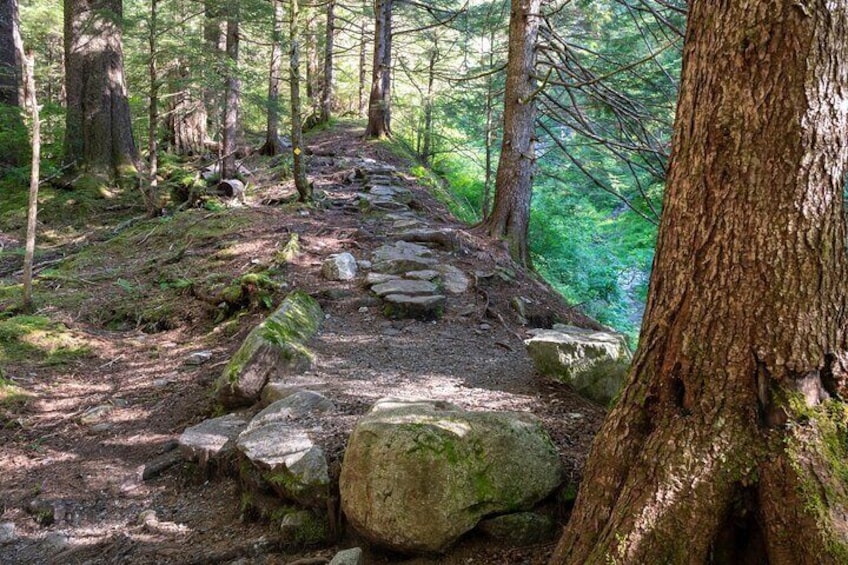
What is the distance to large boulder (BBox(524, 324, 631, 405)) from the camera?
13.1ft

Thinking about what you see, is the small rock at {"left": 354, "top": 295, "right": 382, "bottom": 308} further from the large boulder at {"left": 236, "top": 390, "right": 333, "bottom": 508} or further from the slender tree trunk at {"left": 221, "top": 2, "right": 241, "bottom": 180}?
the slender tree trunk at {"left": 221, "top": 2, "right": 241, "bottom": 180}

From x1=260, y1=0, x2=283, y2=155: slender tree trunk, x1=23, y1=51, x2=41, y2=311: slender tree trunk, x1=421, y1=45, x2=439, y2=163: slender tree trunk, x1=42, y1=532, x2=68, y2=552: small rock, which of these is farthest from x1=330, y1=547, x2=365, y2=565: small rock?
x1=421, y1=45, x2=439, y2=163: slender tree trunk

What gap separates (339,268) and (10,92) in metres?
11.4

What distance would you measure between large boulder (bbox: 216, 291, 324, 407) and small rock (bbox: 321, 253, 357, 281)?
144 centimetres

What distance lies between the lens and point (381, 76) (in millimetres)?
14148

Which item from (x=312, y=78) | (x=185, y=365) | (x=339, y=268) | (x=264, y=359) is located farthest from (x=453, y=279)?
(x=312, y=78)

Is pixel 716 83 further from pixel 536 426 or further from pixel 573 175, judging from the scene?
pixel 573 175

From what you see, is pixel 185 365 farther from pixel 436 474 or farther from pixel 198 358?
pixel 436 474

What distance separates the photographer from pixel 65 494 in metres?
3.75

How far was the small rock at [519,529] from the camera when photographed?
2680 mm

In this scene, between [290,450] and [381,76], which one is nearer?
[290,450]

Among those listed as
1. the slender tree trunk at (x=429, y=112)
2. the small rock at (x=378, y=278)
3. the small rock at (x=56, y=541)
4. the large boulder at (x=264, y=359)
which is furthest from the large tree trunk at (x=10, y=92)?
the small rock at (x=56, y=541)

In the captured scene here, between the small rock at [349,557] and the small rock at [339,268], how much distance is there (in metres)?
4.27

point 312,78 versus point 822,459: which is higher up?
point 312,78
